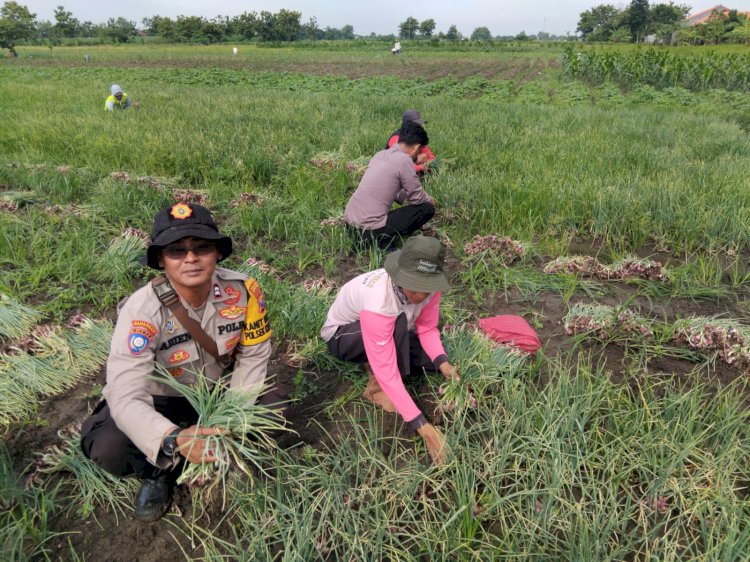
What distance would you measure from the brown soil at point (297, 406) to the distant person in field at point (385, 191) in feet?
1.11

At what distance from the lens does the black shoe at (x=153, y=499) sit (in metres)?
1.79

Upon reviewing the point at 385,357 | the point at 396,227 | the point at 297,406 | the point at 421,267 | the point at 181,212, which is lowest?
the point at 297,406

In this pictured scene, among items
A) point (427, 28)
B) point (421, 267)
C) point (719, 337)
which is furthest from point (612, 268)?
point (427, 28)

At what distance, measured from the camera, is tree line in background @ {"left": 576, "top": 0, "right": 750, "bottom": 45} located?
1372 inches

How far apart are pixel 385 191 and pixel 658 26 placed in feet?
227

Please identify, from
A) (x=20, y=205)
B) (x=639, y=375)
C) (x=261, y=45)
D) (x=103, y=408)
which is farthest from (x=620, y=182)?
(x=261, y=45)

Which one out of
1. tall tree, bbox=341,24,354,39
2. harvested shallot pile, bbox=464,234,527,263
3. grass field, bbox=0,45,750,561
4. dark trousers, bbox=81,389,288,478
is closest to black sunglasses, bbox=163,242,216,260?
dark trousers, bbox=81,389,288,478

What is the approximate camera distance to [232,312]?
1939mm

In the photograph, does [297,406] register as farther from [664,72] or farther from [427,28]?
[427,28]

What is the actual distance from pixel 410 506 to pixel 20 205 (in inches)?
198

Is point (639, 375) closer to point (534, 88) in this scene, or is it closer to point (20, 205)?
point (20, 205)

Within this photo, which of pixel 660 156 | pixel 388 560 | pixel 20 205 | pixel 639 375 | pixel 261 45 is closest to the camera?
pixel 388 560

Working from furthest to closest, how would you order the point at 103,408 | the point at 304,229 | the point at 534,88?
the point at 534,88
the point at 304,229
the point at 103,408

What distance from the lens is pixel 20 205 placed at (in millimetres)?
4680
